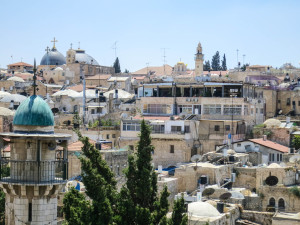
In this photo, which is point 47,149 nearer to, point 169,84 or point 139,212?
point 139,212

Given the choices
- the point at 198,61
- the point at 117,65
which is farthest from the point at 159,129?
the point at 117,65

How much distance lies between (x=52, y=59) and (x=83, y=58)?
6936 millimetres

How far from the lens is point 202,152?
4222cm

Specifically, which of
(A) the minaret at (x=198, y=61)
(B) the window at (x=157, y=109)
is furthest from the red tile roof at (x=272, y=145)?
(A) the minaret at (x=198, y=61)

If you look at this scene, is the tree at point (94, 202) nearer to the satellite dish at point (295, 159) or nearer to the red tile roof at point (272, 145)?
the satellite dish at point (295, 159)

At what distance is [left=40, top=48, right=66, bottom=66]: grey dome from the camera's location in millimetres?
94500

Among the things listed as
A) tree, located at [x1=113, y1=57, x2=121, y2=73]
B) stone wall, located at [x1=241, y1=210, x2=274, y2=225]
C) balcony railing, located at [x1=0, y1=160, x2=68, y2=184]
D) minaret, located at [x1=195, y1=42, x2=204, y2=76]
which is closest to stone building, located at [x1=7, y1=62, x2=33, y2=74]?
tree, located at [x1=113, y1=57, x2=121, y2=73]

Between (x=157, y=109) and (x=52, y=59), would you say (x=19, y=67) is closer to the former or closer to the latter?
(x=52, y=59)

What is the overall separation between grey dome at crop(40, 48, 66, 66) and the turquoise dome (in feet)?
265

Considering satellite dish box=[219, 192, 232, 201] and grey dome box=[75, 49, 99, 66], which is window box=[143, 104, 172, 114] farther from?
grey dome box=[75, 49, 99, 66]

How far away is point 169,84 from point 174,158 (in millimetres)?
8439

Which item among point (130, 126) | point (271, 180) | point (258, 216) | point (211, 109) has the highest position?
point (211, 109)

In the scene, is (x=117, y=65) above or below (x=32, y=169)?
above

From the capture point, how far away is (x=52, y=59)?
311ft
